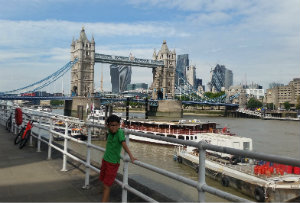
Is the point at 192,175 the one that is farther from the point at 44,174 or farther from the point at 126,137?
the point at 126,137

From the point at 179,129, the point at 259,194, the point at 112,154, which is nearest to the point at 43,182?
the point at 112,154

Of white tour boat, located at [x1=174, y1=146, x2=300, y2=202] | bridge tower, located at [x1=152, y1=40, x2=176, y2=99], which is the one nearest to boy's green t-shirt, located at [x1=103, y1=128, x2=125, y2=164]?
white tour boat, located at [x1=174, y1=146, x2=300, y2=202]

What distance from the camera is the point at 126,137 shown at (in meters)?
3.51

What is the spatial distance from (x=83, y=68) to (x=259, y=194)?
8111 centimetres

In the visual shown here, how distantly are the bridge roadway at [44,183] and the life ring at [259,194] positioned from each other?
7.29 metres

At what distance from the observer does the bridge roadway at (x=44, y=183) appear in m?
3.74

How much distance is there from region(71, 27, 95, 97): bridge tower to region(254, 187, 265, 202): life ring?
246 ft

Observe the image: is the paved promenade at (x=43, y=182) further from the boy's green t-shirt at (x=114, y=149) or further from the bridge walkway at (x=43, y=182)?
the boy's green t-shirt at (x=114, y=149)

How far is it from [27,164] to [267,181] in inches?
321

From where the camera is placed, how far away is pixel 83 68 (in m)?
86.5

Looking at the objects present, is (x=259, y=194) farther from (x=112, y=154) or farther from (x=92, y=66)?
(x=92, y=66)

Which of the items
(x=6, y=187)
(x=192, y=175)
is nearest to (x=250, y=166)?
(x=192, y=175)

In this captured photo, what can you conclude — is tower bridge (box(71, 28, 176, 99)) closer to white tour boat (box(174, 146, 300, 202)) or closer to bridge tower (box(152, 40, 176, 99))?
bridge tower (box(152, 40, 176, 99))

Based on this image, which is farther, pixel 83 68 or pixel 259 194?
pixel 83 68
